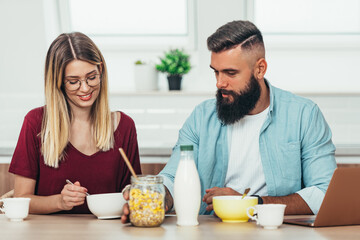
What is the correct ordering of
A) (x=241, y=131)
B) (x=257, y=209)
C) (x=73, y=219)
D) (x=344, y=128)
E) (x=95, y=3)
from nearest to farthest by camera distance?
(x=257, y=209), (x=73, y=219), (x=241, y=131), (x=344, y=128), (x=95, y=3)

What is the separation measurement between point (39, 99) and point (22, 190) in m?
1.60

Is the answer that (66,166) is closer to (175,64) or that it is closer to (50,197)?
(50,197)

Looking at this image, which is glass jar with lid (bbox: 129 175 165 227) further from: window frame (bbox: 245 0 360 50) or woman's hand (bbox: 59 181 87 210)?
window frame (bbox: 245 0 360 50)

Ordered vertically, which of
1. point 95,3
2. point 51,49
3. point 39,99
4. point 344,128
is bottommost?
point 344,128

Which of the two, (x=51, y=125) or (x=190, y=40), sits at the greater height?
(x=190, y=40)

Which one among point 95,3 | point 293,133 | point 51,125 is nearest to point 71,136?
point 51,125

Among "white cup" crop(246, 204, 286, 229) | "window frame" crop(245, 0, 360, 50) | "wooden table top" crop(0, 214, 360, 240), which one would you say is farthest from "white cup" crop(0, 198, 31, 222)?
"window frame" crop(245, 0, 360, 50)

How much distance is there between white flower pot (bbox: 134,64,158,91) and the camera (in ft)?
11.0

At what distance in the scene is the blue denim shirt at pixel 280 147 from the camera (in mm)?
2016

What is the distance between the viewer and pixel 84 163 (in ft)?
6.80

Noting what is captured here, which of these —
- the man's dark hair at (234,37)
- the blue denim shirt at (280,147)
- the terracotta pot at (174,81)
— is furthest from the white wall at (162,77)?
the man's dark hair at (234,37)

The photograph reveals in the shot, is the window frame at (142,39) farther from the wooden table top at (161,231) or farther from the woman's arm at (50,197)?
the wooden table top at (161,231)

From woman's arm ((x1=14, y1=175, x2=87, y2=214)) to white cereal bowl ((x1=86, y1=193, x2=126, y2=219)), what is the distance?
0.06 m

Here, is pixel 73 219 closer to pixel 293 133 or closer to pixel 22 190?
pixel 22 190
